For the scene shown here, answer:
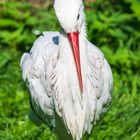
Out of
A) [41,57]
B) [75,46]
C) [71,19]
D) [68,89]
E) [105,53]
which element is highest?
[71,19]

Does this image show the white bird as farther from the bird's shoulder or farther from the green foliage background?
the green foliage background

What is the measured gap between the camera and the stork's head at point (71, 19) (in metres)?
4.89

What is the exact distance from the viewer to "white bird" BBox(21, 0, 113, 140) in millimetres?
4969

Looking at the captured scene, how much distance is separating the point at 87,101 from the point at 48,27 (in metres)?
3.10

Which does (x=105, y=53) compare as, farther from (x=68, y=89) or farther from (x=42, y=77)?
(x=68, y=89)

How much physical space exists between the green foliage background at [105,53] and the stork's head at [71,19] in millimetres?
1545

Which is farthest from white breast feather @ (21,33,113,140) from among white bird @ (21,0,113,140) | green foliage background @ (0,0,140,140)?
green foliage background @ (0,0,140,140)

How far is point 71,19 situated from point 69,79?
1.73ft

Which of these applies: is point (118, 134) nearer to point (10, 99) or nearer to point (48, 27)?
point (10, 99)

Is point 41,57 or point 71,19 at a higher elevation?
point 71,19

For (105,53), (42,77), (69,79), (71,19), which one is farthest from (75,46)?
(105,53)

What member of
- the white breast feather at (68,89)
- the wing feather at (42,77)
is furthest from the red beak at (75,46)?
the wing feather at (42,77)

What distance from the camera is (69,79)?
5.23 metres

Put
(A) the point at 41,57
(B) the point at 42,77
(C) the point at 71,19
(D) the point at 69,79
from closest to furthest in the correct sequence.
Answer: (C) the point at 71,19, (D) the point at 69,79, (B) the point at 42,77, (A) the point at 41,57
